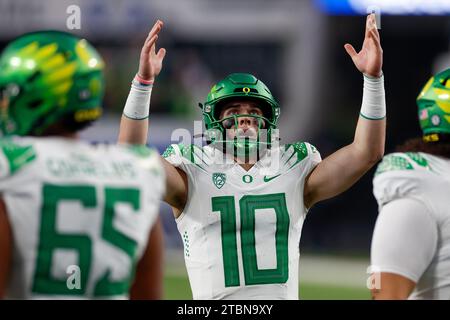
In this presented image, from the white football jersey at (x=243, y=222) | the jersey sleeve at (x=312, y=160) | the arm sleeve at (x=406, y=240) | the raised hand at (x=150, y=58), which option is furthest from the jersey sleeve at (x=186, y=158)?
the arm sleeve at (x=406, y=240)

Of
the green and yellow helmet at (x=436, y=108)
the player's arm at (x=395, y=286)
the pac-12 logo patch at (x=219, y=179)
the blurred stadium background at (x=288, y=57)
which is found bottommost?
the player's arm at (x=395, y=286)

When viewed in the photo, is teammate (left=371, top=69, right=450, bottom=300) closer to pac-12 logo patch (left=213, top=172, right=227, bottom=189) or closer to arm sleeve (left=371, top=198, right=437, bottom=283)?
arm sleeve (left=371, top=198, right=437, bottom=283)

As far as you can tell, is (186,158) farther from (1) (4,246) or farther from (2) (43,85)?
(1) (4,246)

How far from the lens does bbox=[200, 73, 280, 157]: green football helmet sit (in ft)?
14.1

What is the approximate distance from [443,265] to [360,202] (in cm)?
1057

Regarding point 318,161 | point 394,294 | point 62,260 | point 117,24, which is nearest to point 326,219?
point 117,24

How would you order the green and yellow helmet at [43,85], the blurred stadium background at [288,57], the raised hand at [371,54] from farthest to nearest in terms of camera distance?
the blurred stadium background at [288,57], the raised hand at [371,54], the green and yellow helmet at [43,85]

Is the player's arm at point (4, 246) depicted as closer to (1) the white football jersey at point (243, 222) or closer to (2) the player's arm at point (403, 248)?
(2) the player's arm at point (403, 248)

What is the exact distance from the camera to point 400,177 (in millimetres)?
3568

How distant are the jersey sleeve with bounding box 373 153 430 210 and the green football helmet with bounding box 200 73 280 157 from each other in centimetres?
75

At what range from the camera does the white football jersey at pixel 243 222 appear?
162 inches

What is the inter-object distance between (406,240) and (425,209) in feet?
0.48

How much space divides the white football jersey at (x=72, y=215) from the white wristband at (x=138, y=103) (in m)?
1.39

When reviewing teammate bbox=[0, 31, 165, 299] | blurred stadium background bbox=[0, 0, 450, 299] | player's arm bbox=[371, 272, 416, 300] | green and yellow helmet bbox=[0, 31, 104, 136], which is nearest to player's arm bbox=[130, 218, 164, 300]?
teammate bbox=[0, 31, 165, 299]
